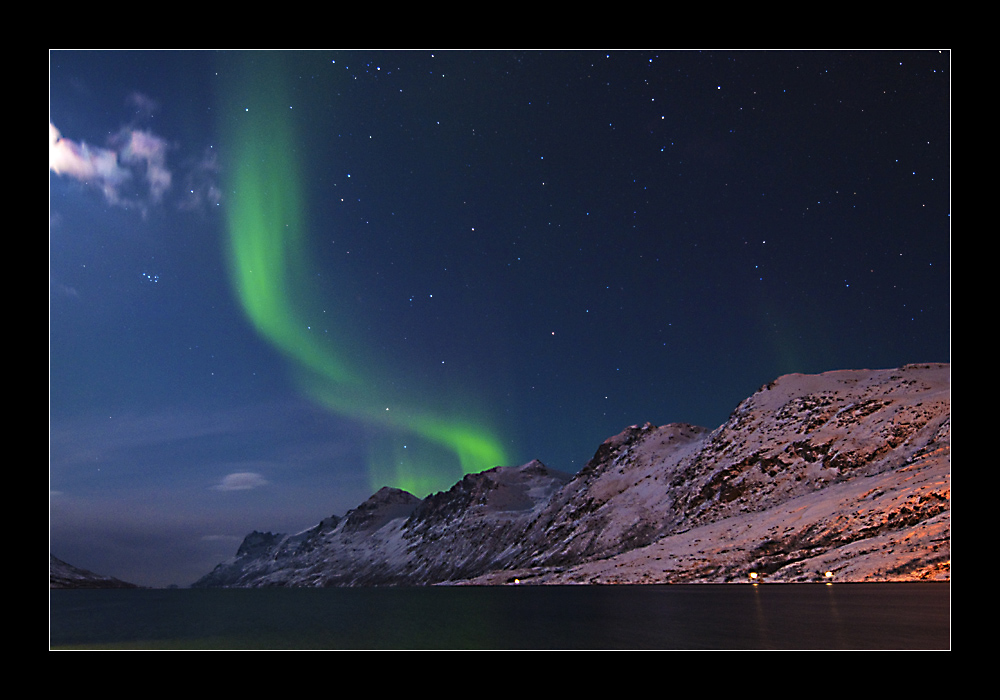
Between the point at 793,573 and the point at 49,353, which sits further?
the point at 793,573
